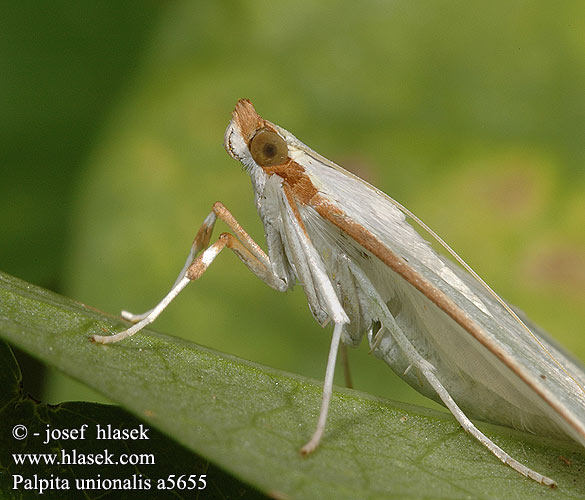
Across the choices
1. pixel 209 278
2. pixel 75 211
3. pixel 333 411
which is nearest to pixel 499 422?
pixel 333 411

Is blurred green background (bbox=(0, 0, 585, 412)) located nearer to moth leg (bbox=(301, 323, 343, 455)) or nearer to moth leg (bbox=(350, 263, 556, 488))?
moth leg (bbox=(350, 263, 556, 488))

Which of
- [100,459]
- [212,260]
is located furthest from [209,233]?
[100,459]

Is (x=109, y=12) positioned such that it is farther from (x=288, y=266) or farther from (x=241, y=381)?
(x=241, y=381)

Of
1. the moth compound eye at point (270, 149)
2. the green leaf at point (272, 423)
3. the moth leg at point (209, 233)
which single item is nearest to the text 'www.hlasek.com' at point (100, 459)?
the green leaf at point (272, 423)

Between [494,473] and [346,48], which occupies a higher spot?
[346,48]

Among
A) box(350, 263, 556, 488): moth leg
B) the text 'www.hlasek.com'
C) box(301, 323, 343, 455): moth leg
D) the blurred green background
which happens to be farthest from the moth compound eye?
the text 'www.hlasek.com'

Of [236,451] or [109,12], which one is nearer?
[236,451]
